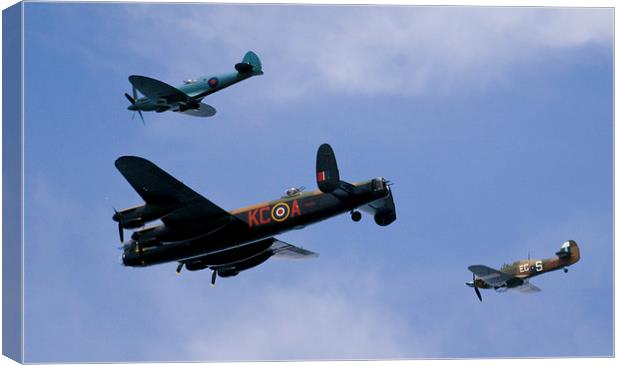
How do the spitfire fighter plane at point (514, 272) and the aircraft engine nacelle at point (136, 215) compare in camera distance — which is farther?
the spitfire fighter plane at point (514, 272)

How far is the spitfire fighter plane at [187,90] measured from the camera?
127ft

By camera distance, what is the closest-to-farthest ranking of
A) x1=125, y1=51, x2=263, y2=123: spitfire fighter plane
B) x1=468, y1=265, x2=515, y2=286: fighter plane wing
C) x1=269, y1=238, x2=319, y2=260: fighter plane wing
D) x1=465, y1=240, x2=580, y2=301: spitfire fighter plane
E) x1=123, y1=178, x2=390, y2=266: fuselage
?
1. x1=123, y1=178, x2=390, y2=266: fuselage
2. x1=125, y1=51, x2=263, y2=123: spitfire fighter plane
3. x1=269, y1=238, x2=319, y2=260: fighter plane wing
4. x1=465, y1=240, x2=580, y2=301: spitfire fighter plane
5. x1=468, y1=265, x2=515, y2=286: fighter plane wing

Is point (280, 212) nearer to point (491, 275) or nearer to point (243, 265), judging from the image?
point (243, 265)

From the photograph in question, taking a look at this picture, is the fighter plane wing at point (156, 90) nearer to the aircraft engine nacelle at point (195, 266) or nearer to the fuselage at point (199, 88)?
the fuselage at point (199, 88)

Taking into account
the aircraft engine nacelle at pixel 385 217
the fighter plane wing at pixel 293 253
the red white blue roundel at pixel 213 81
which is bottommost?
the aircraft engine nacelle at pixel 385 217

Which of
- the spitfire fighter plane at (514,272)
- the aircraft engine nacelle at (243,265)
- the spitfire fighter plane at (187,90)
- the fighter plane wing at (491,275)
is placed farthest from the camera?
the fighter plane wing at (491,275)

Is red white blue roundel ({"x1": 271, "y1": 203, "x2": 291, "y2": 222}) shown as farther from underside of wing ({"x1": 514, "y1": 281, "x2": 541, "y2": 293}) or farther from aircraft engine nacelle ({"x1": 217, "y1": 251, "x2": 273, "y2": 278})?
underside of wing ({"x1": 514, "y1": 281, "x2": 541, "y2": 293})

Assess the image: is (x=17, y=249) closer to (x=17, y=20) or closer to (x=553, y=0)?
(x=17, y=20)

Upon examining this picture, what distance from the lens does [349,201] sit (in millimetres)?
33469

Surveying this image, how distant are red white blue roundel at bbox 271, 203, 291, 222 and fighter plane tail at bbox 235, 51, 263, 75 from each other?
607 centimetres

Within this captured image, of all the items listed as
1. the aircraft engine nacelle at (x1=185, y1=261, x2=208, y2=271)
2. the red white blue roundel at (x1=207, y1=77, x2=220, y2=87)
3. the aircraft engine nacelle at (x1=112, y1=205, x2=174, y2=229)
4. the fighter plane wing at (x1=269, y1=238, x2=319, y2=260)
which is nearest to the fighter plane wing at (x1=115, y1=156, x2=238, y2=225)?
the aircraft engine nacelle at (x1=112, y1=205, x2=174, y2=229)

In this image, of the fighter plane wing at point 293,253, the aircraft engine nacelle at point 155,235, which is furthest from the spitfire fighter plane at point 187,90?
the fighter plane wing at point 293,253

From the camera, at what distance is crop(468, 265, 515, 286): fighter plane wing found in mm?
55438

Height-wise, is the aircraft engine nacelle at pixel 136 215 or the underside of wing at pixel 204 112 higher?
the underside of wing at pixel 204 112
